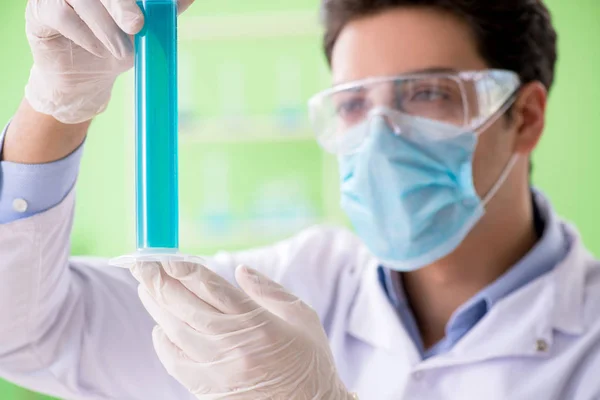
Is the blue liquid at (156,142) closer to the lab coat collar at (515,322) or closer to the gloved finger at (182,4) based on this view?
the gloved finger at (182,4)

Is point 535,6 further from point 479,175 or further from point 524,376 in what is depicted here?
point 524,376

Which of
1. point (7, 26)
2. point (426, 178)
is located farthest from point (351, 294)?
point (7, 26)

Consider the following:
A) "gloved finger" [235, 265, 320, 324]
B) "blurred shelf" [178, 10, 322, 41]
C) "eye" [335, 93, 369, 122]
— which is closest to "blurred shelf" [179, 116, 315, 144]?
"blurred shelf" [178, 10, 322, 41]

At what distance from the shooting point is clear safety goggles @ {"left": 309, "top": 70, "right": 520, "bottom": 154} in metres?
1.60

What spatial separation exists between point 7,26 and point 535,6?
228cm

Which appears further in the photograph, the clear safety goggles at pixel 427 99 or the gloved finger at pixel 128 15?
the clear safety goggles at pixel 427 99

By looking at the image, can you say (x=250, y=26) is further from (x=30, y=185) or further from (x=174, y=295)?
(x=174, y=295)

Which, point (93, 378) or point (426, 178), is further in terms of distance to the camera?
point (426, 178)

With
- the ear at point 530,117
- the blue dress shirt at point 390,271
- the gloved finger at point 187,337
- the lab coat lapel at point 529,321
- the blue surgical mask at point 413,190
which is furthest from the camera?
the ear at point 530,117

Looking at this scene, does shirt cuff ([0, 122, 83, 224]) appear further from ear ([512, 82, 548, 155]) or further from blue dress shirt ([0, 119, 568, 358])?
ear ([512, 82, 548, 155])

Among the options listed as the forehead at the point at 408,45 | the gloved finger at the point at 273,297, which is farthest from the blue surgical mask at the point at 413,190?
the gloved finger at the point at 273,297

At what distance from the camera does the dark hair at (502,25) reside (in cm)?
167

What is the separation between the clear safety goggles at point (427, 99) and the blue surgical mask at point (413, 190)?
24 millimetres

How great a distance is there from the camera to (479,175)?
1.66m
